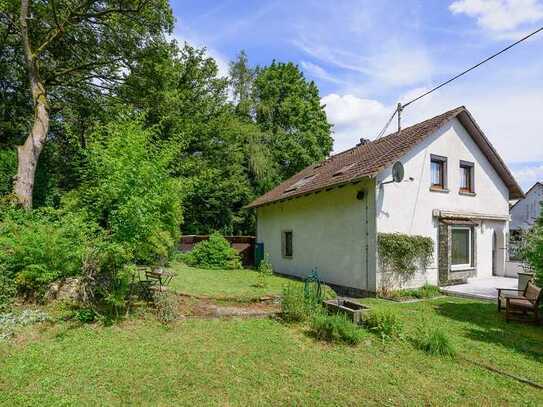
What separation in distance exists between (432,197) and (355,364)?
8.65 metres

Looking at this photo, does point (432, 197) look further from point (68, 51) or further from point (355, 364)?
point (68, 51)

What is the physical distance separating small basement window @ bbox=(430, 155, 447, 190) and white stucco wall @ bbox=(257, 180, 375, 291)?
3253mm

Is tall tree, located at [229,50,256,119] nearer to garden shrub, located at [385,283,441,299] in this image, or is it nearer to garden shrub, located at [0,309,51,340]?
garden shrub, located at [385,283,441,299]

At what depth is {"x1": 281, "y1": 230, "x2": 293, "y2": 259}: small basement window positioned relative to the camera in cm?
1523

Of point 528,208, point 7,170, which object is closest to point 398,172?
point 7,170

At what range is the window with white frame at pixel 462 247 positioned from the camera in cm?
1225

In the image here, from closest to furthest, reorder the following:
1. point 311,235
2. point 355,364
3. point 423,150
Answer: point 355,364, point 423,150, point 311,235

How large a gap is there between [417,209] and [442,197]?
1535 millimetres

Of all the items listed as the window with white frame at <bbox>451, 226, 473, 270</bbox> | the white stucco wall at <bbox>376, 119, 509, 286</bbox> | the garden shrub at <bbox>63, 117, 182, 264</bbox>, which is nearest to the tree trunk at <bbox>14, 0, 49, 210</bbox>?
the garden shrub at <bbox>63, 117, 182, 264</bbox>

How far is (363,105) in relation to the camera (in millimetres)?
18719

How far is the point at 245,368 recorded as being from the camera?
4574 millimetres

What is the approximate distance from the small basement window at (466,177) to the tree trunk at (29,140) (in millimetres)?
16384

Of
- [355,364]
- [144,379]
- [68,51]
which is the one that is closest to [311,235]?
[355,364]

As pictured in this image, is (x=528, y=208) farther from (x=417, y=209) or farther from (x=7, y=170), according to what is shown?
(x=7, y=170)
